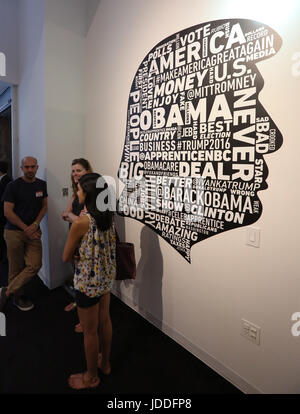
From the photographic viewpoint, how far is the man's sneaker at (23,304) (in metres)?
2.95

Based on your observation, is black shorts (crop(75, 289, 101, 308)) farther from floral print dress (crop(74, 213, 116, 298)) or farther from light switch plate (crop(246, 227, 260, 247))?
light switch plate (crop(246, 227, 260, 247))

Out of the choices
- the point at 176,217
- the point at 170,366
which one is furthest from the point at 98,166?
the point at 170,366

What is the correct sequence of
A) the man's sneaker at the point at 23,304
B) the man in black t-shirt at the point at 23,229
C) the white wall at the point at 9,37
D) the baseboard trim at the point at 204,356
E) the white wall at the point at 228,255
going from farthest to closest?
the white wall at the point at 9,37, the man's sneaker at the point at 23,304, the man in black t-shirt at the point at 23,229, the baseboard trim at the point at 204,356, the white wall at the point at 228,255

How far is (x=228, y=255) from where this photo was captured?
196 cm

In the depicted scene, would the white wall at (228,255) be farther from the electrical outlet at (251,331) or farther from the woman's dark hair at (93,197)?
the woman's dark hair at (93,197)

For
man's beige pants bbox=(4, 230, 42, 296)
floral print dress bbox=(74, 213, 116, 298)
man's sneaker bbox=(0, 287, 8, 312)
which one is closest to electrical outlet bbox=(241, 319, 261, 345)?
floral print dress bbox=(74, 213, 116, 298)

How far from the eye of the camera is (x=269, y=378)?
1.76m

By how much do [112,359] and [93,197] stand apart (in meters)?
1.43

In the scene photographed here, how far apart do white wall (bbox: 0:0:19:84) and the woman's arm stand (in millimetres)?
3652

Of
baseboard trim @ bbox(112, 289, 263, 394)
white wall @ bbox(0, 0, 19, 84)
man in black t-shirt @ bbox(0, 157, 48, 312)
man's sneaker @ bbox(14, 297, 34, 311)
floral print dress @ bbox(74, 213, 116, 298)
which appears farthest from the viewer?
white wall @ bbox(0, 0, 19, 84)

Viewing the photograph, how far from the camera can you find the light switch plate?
5.79ft

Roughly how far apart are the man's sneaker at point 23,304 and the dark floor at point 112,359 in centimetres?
5

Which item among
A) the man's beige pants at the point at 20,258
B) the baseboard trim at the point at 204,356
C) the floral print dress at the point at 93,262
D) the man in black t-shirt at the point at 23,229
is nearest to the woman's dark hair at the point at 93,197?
the floral print dress at the point at 93,262
